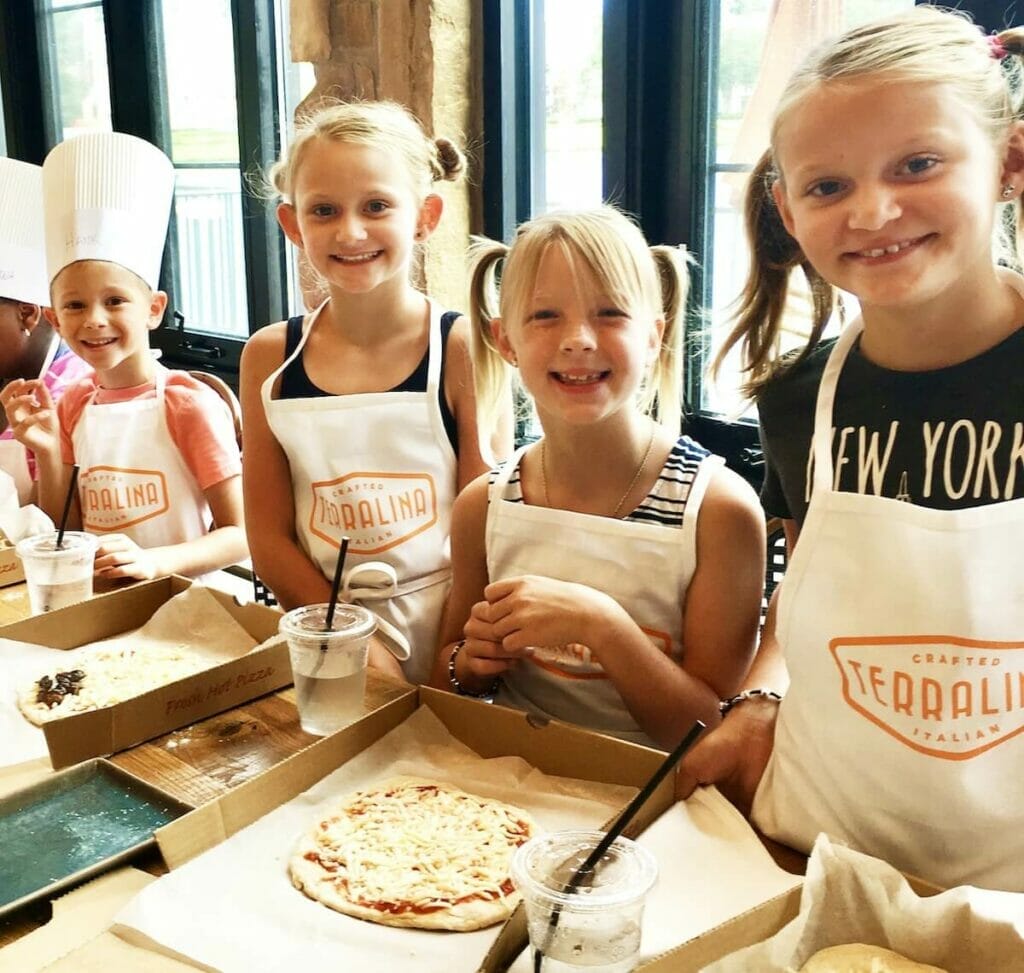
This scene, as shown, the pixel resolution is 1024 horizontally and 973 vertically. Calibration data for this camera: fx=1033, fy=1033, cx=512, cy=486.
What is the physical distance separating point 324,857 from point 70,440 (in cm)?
133

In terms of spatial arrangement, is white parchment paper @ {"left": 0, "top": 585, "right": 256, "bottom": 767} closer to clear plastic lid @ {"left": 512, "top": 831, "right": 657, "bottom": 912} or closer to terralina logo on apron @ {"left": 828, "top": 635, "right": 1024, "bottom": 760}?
clear plastic lid @ {"left": 512, "top": 831, "right": 657, "bottom": 912}

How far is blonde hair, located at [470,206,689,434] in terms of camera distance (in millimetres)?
1204

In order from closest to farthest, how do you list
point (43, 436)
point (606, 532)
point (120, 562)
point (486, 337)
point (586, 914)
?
point (586, 914) < point (606, 532) < point (486, 337) < point (120, 562) < point (43, 436)

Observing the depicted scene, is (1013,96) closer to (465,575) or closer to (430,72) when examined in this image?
(465,575)

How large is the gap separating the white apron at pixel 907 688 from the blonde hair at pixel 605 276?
1.28 ft

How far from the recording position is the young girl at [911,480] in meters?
0.86

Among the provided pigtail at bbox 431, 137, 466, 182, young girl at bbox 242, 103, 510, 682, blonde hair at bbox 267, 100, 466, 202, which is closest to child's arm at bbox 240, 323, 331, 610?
young girl at bbox 242, 103, 510, 682

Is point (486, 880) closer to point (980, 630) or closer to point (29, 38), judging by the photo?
point (980, 630)

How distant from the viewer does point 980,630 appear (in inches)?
33.4

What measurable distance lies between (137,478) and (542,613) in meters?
1.04

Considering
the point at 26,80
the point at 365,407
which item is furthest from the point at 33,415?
the point at 26,80

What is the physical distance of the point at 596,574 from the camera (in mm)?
1248

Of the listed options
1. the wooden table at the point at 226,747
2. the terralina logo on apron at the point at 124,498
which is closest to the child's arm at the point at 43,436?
the terralina logo on apron at the point at 124,498

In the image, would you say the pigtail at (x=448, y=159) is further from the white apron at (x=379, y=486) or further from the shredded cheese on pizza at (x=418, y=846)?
the shredded cheese on pizza at (x=418, y=846)
